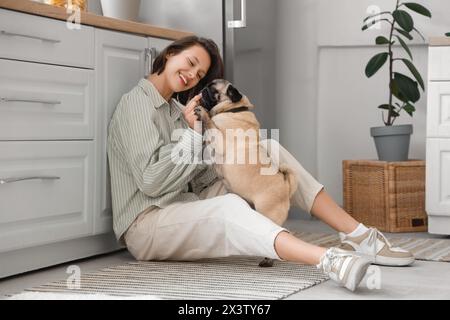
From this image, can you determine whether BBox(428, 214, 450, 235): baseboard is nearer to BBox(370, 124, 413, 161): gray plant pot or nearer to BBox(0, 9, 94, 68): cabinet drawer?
BBox(370, 124, 413, 161): gray plant pot

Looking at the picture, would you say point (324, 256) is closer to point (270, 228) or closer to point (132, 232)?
point (270, 228)

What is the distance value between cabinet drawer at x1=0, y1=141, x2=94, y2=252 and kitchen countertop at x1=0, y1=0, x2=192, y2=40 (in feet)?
1.28

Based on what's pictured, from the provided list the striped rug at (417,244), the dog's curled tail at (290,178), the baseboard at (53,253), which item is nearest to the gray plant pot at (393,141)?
the striped rug at (417,244)

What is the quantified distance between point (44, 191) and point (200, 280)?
56 centimetres

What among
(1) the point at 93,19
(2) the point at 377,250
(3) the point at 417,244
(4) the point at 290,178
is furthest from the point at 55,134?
(3) the point at 417,244

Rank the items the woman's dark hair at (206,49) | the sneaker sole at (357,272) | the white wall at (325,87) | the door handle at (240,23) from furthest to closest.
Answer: the white wall at (325,87), the door handle at (240,23), the woman's dark hair at (206,49), the sneaker sole at (357,272)

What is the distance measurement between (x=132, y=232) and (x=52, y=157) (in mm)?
367

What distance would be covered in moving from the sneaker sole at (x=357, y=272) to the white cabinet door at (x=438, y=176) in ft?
4.53

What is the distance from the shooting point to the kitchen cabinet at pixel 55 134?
89.7 inches

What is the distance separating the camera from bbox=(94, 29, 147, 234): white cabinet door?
2666 mm

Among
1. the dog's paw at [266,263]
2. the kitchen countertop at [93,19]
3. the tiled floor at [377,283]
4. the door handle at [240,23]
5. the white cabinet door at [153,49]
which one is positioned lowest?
the tiled floor at [377,283]

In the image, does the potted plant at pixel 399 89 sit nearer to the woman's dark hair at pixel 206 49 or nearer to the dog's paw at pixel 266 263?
the woman's dark hair at pixel 206 49

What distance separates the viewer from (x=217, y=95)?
2.54 m

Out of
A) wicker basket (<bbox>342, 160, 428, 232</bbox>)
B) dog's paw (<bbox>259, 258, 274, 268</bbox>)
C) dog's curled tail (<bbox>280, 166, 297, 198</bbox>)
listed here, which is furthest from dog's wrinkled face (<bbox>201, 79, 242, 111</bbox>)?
wicker basket (<bbox>342, 160, 428, 232</bbox>)
